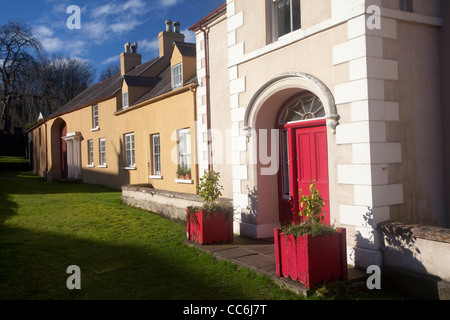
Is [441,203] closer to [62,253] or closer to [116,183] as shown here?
[62,253]

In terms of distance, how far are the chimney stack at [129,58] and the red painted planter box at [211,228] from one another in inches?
680

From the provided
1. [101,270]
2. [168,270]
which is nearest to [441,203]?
[168,270]

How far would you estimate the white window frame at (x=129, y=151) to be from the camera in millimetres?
16875

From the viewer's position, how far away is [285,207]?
7801mm

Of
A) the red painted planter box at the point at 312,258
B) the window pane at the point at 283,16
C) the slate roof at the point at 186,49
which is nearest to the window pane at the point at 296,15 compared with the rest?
the window pane at the point at 283,16

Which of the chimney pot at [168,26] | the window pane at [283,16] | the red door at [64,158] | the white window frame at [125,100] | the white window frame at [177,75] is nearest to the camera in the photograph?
the window pane at [283,16]

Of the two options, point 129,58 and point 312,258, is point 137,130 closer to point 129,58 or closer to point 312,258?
point 129,58

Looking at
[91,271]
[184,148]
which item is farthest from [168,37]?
[91,271]

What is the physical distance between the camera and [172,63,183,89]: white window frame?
43.5 feet

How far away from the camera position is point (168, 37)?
1962 cm

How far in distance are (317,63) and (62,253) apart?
5.52m

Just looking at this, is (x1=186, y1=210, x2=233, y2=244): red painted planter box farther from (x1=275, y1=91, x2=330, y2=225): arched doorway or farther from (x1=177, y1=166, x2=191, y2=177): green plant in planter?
(x1=177, y1=166, x2=191, y2=177): green plant in planter

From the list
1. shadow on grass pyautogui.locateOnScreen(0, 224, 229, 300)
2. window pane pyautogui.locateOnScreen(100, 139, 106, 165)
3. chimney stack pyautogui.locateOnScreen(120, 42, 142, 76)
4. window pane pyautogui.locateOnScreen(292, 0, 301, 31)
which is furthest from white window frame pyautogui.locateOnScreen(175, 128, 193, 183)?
chimney stack pyautogui.locateOnScreen(120, 42, 142, 76)

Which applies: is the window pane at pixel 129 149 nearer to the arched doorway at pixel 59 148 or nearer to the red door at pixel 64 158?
the arched doorway at pixel 59 148
